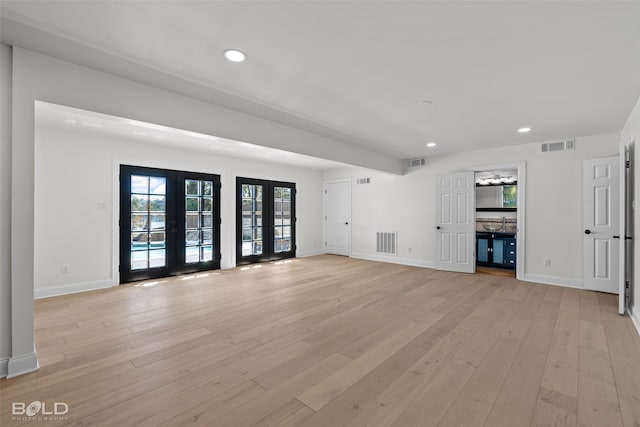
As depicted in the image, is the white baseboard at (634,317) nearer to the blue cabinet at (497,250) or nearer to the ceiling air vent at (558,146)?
the ceiling air vent at (558,146)

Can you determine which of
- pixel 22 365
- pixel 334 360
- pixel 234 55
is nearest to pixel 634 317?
pixel 334 360

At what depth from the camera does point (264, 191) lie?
7.12 m

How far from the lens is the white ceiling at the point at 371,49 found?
1.79 m

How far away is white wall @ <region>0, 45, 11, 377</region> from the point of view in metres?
2.09

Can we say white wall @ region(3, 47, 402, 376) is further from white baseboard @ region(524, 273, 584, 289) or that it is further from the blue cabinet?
the blue cabinet

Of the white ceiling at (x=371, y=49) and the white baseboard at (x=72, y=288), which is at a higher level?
the white ceiling at (x=371, y=49)

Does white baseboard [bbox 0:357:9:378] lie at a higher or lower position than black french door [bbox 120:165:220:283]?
lower

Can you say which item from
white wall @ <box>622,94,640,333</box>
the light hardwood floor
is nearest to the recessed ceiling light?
the light hardwood floor

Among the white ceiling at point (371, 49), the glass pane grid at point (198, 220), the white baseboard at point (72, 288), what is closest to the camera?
the white ceiling at point (371, 49)

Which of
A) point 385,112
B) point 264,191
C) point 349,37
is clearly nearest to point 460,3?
point 349,37

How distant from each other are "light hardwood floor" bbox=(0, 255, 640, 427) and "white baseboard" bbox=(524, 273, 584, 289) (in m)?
0.52

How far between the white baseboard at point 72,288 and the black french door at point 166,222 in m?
0.27

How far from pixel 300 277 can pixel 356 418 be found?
3778 mm

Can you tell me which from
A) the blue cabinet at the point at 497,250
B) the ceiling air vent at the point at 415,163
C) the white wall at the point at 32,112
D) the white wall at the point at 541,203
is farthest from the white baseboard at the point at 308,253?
the white wall at the point at 32,112
